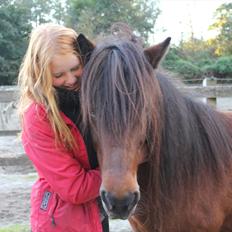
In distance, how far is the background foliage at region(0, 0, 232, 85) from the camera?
28203 mm

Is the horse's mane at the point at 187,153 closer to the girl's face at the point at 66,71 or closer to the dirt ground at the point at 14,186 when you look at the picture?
the girl's face at the point at 66,71

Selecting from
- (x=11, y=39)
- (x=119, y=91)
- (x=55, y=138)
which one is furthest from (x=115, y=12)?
(x=119, y=91)

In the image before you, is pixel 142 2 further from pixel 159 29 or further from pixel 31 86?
pixel 31 86

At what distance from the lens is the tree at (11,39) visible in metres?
27.9

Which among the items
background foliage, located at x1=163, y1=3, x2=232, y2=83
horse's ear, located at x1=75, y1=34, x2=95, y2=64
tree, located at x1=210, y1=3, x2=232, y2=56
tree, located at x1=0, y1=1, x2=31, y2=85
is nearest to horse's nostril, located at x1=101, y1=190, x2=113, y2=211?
horse's ear, located at x1=75, y1=34, x2=95, y2=64

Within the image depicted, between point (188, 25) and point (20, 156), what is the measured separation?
32330 millimetres

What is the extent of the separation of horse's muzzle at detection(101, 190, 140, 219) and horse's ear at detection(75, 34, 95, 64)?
796mm

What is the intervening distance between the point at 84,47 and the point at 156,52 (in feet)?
1.33

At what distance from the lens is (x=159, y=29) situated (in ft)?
108

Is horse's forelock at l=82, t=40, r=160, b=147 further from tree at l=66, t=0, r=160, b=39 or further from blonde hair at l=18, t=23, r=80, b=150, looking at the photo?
tree at l=66, t=0, r=160, b=39

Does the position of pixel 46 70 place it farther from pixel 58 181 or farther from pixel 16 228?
pixel 16 228

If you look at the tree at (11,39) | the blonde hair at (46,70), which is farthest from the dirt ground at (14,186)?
the tree at (11,39)

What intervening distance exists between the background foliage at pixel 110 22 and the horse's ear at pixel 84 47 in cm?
2265

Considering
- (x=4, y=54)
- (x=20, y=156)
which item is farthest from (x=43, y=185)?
(x=4, y=54)
